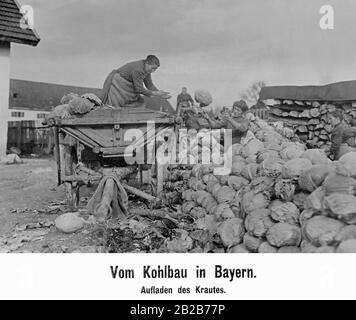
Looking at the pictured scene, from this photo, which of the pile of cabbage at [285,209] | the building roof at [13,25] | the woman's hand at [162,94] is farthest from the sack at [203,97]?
the building roof at [13,25]

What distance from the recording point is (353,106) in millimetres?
6344

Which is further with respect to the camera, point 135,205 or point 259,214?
point 135,205

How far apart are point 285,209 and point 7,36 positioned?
4.50m

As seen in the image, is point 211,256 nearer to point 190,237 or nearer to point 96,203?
point 190,237

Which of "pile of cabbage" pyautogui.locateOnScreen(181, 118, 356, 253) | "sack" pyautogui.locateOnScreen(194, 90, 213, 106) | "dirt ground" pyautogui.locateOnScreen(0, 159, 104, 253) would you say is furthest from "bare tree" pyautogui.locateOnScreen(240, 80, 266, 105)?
"dirt ground" pyautogui.locateOnScreen(0, 159, 104, 253)

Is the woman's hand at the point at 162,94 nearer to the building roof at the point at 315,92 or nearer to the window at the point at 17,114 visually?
the building roof at the point at 315,92

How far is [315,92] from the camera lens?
6.79 meters

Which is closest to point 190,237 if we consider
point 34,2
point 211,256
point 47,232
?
point 211,256

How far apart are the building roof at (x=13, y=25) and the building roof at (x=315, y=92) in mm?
3976

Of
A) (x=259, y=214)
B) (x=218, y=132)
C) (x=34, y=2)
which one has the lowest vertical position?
(x=259, y=214)

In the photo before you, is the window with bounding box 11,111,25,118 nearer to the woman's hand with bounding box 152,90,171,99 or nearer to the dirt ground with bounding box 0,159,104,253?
the dirt ground with bounding box 0,159,104,253

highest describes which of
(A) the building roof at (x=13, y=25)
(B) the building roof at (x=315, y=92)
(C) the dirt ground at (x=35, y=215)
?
(A) the building roof at (x=13, y=25)

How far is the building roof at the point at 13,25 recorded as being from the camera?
4199 mm

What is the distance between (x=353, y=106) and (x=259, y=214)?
437 cm
